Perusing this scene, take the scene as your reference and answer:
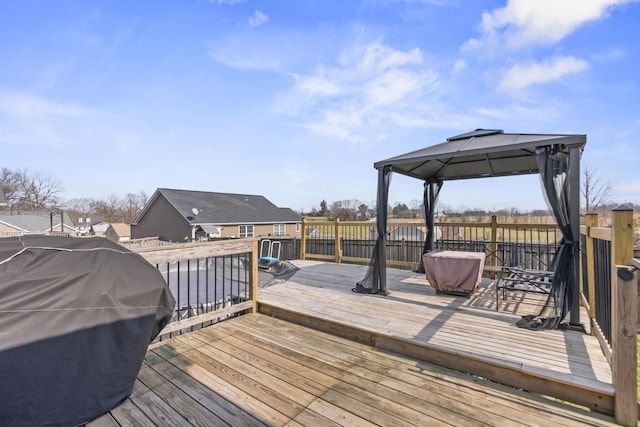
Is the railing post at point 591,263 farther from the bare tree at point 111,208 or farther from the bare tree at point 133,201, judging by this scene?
the bare tree at point 111,208

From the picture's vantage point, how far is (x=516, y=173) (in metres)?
5.55

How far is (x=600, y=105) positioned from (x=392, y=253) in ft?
31.1

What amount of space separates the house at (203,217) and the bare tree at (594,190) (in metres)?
19.5

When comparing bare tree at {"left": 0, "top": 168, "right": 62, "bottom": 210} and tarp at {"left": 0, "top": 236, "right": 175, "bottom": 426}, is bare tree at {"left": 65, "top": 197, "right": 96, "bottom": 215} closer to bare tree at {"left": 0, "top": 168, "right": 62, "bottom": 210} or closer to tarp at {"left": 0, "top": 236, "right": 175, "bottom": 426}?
bare tree at {"left": 0, "top": 168, "right": 62, "bottom": 210}

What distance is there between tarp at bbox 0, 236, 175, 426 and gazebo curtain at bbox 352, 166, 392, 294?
3.12 meters

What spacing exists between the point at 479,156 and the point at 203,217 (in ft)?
62.9

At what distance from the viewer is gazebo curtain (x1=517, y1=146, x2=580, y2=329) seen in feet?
9.86

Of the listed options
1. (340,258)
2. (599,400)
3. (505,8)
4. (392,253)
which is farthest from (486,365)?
(505,8)

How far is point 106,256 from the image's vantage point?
6.34ft

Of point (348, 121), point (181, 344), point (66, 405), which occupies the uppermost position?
point (348, 121)

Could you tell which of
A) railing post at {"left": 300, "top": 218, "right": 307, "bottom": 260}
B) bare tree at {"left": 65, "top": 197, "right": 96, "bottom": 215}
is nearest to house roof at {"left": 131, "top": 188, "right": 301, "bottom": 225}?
railing post at {"left": 300, "top": 218, "right": 307, "bottom": 260}

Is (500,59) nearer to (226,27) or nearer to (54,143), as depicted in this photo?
(226,27)

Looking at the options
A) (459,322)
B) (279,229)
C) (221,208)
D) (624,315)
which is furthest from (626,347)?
(279,229)

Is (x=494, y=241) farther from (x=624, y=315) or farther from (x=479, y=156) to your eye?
(x=624, y=315)
